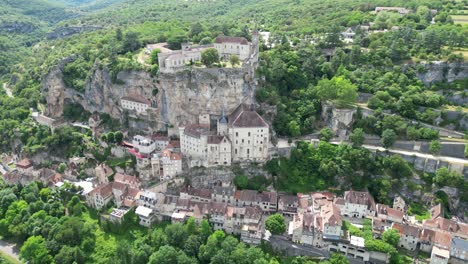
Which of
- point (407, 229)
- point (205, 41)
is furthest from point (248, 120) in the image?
point (205, 41)

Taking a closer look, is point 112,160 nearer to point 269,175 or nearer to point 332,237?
point 269,175

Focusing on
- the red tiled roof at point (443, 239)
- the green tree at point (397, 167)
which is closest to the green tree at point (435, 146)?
the green tree at point (397, 167)

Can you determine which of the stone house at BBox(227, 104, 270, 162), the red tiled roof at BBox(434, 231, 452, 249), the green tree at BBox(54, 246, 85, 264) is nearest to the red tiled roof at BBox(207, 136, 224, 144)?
the stone house at BBox(227, 104, 270, 162)

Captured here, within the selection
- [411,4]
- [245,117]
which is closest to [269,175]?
[245,117]

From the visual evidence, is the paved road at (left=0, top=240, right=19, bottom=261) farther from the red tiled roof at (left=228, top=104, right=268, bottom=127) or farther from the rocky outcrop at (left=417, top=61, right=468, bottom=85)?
the rocky outcrop at (left=417, top=61, right=468, bottom=85)

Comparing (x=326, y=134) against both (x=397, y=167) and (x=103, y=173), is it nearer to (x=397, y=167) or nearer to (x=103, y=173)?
(x=397, y=167)

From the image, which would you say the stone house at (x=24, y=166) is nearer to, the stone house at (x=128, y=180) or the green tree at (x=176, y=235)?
the stone house at (x=128, y=180)
